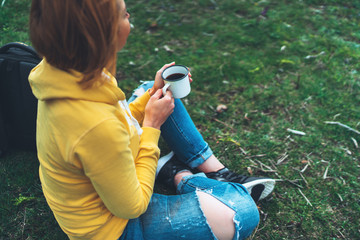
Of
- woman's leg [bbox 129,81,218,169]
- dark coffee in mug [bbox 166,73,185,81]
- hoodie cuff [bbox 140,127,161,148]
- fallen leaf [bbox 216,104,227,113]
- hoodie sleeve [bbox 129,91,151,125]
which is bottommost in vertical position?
fallen leaf [bbox 216,104,227,113]

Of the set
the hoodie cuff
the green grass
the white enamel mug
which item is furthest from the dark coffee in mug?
the green grass

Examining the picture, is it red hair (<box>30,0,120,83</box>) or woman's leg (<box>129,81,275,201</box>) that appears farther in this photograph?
woman's leg (<box>129,81,275,201</box>)

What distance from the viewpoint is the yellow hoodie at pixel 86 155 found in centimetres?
122

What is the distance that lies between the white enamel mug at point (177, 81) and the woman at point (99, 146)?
104 millimetres

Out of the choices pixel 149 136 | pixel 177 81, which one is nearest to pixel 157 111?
pixel 149 136

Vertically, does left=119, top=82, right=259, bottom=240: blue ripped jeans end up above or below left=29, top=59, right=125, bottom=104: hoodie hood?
below

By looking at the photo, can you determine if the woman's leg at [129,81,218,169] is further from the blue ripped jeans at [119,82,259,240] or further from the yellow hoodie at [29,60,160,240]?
the yellow hoodie at [29,60,160,240]

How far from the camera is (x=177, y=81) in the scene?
1949 mm

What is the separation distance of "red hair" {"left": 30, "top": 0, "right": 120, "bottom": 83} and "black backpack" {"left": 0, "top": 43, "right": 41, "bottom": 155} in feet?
4.26

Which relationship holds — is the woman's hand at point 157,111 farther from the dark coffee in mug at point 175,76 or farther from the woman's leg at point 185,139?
the woman's leg at point 185,139

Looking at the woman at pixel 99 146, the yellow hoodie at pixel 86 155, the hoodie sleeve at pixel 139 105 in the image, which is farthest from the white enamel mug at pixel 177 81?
the yellow hoodie at pixel 86 155

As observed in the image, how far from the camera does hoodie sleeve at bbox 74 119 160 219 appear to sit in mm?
1228

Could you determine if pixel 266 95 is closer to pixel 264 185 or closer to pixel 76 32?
pixel 264 185

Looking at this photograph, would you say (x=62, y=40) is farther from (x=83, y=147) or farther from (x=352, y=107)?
(x=352, y=107)
